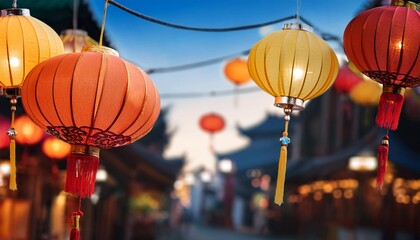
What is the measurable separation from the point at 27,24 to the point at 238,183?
46430 millimetres

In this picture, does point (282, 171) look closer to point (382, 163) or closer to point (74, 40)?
point (382, 163)

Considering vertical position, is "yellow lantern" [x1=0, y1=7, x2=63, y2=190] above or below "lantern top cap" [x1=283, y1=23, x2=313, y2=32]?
below

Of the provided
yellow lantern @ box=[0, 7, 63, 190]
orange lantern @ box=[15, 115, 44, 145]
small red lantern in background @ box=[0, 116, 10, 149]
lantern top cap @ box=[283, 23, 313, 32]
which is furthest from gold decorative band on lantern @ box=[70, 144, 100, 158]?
orange lantern @ box=[15, 115, 44, 145]

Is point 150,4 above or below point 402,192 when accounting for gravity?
above

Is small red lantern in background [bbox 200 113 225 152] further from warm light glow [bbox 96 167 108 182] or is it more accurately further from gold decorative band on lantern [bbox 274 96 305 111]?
gold decorative band on lantern [bbox 274 96 305 111]

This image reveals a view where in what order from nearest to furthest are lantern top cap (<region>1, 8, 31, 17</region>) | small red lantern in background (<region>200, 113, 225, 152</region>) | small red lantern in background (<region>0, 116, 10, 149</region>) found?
Result: 1. lantern top cap (<region>1, 8, 31, 17</region>)
2. small red lantern in background (<region>0, 116, 10, 149</region>)
3. small red lantern in background (<region>200, 113, 225, 152</region>)

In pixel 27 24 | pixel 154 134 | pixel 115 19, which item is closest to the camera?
pixel 27 24

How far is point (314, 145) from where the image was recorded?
96.4ft

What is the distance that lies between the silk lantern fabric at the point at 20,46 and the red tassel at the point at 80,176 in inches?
25.2

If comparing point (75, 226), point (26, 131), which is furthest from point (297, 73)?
point (26, 131)

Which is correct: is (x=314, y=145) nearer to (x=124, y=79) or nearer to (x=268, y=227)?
(x=268, y=227)

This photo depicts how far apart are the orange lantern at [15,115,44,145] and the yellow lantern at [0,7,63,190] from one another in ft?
16.6

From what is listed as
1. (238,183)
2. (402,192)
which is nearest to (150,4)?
(402,192)

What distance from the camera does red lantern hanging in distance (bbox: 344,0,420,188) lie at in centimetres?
437
